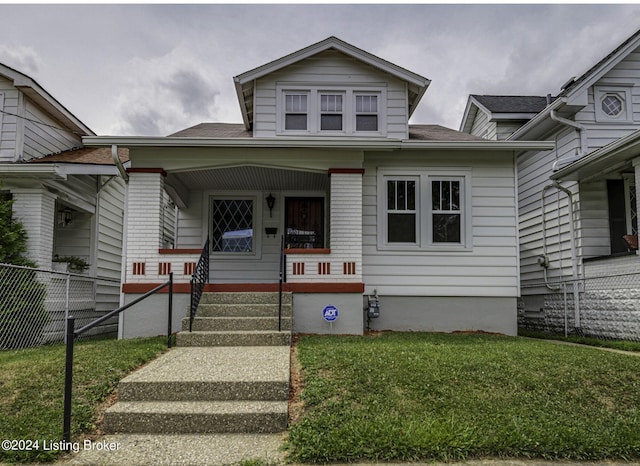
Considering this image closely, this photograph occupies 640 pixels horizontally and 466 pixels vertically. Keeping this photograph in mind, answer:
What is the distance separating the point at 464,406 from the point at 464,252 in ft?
16.6

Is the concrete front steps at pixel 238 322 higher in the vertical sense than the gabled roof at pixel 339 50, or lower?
lower

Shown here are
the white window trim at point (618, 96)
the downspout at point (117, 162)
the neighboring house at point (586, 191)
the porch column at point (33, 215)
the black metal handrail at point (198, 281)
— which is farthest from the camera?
the white window trim at point (618, 96)

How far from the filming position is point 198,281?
24.9 feet

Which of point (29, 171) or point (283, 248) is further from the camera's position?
point (29, 171)

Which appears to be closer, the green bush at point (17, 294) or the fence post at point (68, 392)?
the fence post at point (68, 392)

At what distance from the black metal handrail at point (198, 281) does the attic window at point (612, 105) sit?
9.08 metres

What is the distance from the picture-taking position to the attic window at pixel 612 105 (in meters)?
10.1

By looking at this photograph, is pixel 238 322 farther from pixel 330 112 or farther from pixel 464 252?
pixel 330 112

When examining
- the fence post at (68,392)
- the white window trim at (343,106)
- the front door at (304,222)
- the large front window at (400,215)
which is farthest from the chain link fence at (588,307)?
the fence post at (68,392)

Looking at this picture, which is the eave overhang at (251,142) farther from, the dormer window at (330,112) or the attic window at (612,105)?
the attic window at (612,105)

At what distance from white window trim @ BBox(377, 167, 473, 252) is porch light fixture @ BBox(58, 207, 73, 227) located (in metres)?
7.78

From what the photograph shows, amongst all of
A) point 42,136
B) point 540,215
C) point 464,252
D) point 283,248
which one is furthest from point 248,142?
point 540,215

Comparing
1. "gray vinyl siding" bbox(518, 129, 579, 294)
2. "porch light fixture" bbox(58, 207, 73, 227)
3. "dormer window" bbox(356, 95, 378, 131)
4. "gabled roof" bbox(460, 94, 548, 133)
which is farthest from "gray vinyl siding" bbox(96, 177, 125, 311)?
"gray vinyl siding" bbox(518, 129, 579, 294)

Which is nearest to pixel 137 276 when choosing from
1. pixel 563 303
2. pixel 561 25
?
pixel 563 303
